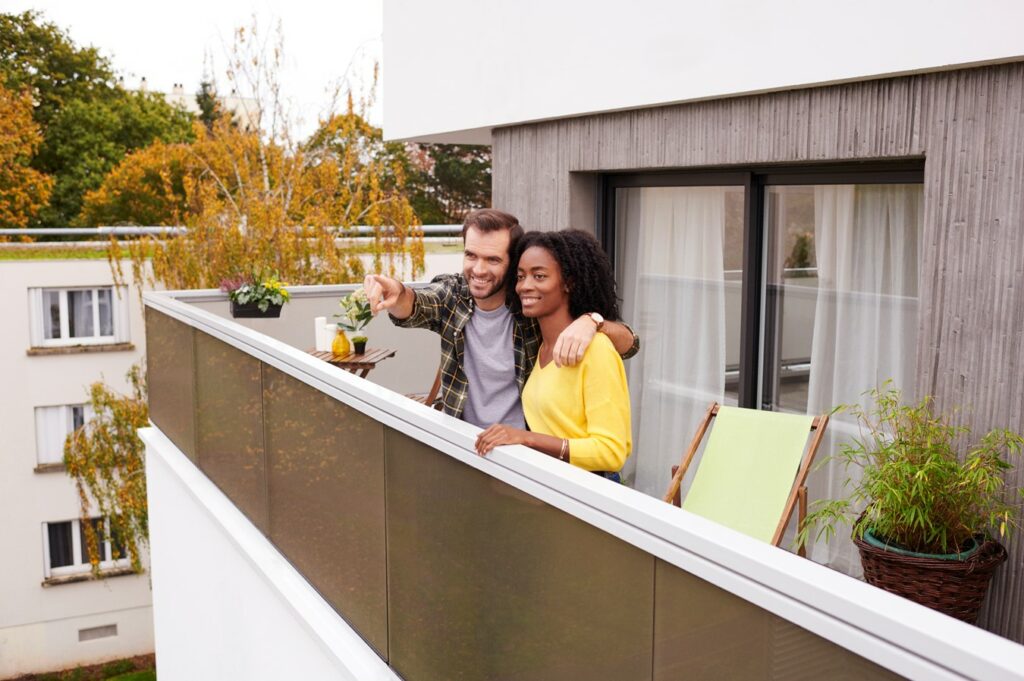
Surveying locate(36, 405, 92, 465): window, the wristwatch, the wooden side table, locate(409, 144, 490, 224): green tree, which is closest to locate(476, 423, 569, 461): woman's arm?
the wristwatch

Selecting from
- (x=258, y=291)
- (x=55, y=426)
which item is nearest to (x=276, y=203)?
(x=55, y=426)

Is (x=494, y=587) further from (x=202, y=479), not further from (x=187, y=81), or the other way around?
(x=187, y=81)

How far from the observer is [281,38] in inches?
866

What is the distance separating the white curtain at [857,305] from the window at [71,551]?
78.7 ft

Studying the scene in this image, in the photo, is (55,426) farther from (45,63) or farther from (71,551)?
(45,63)

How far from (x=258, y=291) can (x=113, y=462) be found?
16965 millimetres

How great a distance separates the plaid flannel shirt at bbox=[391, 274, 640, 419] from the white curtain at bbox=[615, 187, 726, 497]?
91.1 inches

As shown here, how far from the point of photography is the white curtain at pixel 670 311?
20.3 feet

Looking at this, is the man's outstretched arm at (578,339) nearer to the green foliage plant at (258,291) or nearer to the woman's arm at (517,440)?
the woman's arm at (517,440)

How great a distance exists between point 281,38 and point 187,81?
108 ft

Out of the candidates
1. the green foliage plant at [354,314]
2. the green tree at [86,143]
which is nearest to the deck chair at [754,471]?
the green foliage plant at [354,314]

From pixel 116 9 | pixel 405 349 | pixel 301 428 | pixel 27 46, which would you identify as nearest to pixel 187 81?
pixel 116 9

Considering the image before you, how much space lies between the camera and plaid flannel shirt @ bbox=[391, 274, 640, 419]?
407 cm

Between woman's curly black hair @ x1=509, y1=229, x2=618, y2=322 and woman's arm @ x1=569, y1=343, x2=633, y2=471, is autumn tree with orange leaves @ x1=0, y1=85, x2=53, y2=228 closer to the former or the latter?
woman's curly black hair @ x1=509, y1=229, x2=618, y2=322
